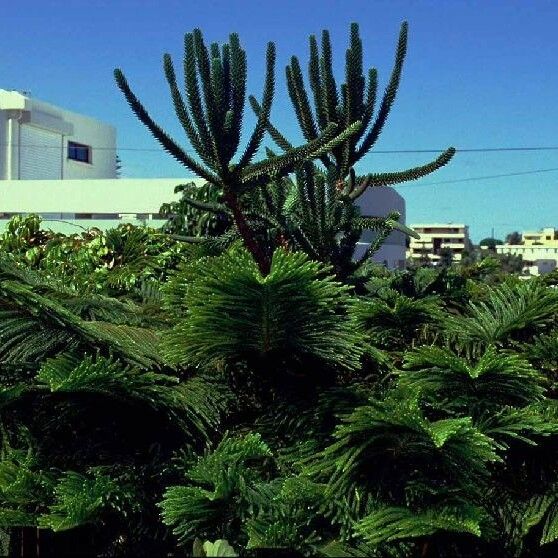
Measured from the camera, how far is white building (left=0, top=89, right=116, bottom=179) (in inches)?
1923

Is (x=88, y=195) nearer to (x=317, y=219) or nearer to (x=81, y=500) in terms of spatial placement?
(x=317, y=219)

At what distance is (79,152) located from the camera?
55656mm

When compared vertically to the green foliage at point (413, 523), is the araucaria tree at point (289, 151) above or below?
above

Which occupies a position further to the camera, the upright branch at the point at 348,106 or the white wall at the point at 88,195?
the white wall at the point at 88,195

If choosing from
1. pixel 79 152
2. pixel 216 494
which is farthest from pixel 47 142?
pixel 216 494

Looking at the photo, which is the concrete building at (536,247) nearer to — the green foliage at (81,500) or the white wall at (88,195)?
the white wall at (88,195)

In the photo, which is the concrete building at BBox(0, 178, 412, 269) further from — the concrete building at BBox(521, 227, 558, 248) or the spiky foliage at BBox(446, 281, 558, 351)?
the concrete building at BBox(521, 227, 558, 248)

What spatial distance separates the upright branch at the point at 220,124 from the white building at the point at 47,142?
4836cm

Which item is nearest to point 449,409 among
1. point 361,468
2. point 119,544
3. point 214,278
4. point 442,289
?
point 361,468

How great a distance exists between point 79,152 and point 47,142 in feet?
14.0

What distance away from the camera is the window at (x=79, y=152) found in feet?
178

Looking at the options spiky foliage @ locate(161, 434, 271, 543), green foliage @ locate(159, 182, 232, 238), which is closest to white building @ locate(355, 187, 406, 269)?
green foliage @ locate(159, 182, 232, 238)

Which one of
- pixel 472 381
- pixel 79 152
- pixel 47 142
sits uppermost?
pixel 79 152

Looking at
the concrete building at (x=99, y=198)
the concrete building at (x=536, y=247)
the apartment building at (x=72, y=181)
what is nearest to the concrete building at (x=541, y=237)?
the concrete building at (x=536, y=247)
